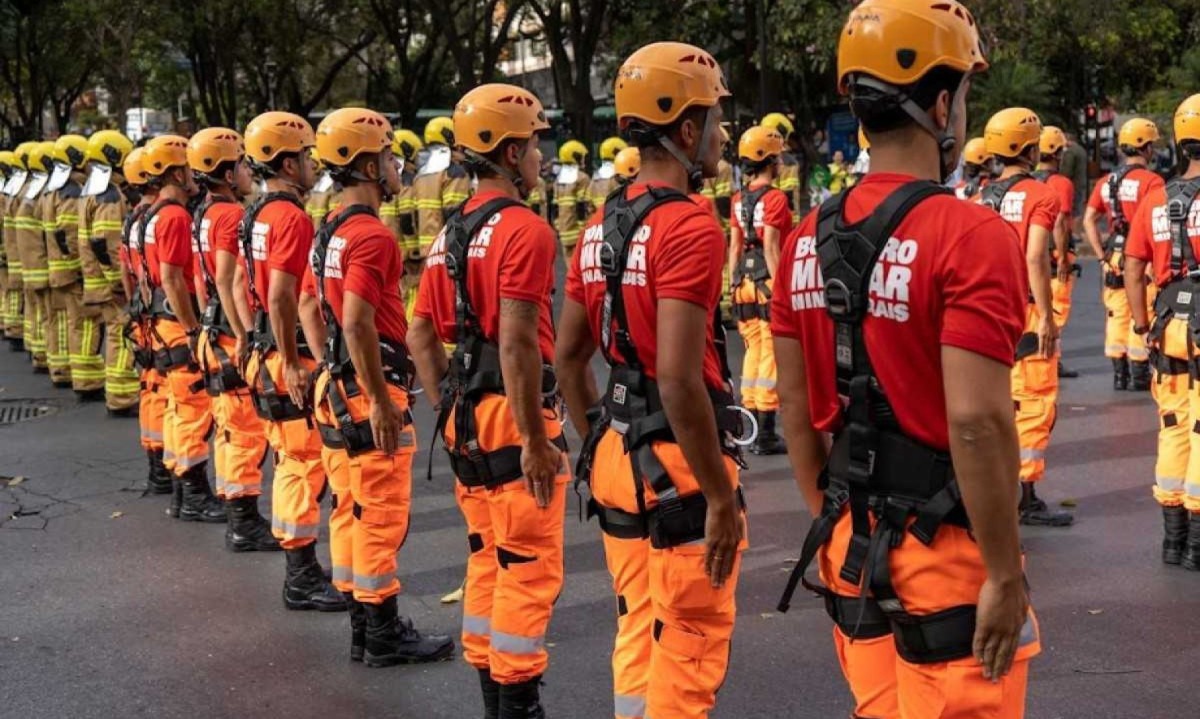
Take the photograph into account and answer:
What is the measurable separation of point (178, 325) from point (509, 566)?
15.3 feet

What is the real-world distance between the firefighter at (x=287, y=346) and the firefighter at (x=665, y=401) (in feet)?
8.23

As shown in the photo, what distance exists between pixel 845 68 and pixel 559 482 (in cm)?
228

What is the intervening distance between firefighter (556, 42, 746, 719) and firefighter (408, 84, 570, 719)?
0.33m

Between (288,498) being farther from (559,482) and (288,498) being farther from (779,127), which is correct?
(779,127)

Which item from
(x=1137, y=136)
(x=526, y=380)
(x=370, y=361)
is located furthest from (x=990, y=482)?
(x=1137, y=136)

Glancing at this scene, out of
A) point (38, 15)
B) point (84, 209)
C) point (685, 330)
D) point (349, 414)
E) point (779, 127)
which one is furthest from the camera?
point (38, 15)

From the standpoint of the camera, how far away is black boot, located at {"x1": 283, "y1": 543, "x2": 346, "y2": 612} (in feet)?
22.2

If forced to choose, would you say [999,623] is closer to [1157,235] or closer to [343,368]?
[343,368]

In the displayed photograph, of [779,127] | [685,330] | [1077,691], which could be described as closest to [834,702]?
[1077,691]

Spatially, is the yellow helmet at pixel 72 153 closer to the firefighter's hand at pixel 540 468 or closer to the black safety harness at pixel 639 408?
the firefighter's hand at pixel 540 468

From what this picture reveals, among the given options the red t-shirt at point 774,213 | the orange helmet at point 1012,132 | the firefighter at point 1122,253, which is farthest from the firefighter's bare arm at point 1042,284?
the firefighter at point 1122,253

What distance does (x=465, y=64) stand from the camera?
99.1 feet

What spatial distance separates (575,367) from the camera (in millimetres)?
4551

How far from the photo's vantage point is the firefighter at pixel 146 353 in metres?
9.05
